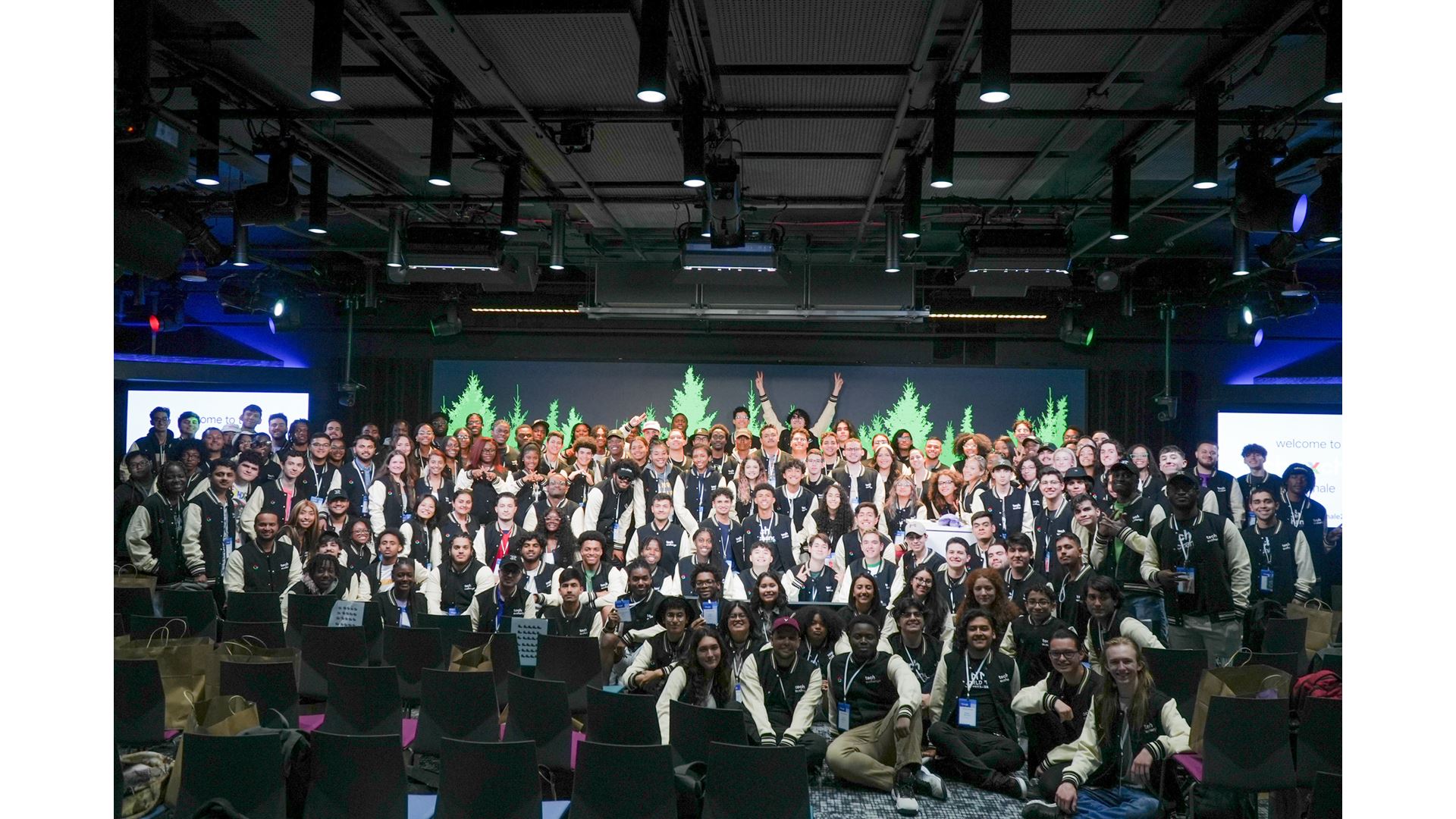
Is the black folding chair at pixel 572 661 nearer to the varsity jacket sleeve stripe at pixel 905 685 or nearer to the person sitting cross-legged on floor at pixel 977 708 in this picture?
the varsity jacket sleeve stripe at pixel 905 685

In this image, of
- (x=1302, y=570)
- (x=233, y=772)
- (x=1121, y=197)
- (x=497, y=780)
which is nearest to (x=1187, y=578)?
(x=1302, y=570)

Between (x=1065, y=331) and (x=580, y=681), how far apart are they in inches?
365

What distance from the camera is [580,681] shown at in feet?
18.3

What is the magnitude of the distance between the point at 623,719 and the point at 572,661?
1357 mm

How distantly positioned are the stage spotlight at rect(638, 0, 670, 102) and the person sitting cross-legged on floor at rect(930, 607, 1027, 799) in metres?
3.59

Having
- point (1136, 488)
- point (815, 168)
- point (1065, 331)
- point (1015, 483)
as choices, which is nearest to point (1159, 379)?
point (1065, 331)

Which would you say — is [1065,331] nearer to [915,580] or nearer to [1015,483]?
[1015,483]

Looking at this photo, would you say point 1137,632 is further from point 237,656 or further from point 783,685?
point 237,656

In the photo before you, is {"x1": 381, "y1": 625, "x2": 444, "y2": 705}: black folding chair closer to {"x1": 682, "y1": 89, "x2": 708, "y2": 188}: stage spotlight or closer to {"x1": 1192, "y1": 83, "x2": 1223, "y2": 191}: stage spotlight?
{"x1": 682, "y1": 89, "x2": 708, "y2": 188}: stage spotlight

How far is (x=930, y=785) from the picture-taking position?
521cm

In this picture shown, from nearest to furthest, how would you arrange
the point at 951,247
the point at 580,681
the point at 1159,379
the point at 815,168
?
the point at 580,681 < the point at 815,168 < the point at 951,247 < the point at 1159,379

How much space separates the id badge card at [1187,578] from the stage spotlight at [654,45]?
16.7ft

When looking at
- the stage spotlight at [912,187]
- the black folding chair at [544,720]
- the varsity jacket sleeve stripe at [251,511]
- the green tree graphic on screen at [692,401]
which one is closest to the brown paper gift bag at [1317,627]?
the stage spotlight at [912,187]

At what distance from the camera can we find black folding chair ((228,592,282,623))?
677cm
